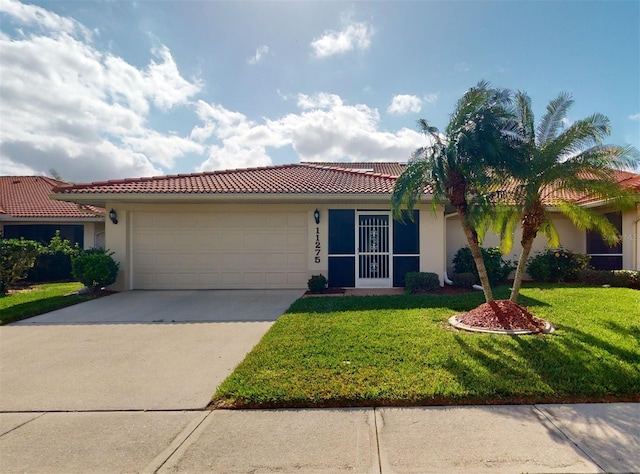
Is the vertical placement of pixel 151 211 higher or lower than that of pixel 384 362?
higher

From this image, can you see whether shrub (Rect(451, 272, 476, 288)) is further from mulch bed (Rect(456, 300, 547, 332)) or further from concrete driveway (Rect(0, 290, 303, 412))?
concrete driveway (Rect(0, 290, 303, 412))

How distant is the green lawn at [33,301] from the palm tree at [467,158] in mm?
9268

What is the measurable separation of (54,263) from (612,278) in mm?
21788

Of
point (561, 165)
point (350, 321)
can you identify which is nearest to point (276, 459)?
point (350, 321)

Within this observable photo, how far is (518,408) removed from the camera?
3.44 metres

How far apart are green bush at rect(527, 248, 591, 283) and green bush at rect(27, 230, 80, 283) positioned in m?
18.8

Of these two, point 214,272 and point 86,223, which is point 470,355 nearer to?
point 214,272

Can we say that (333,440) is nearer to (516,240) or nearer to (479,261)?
(479,261)

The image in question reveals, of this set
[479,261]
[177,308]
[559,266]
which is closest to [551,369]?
[479,261]

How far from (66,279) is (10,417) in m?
13.4

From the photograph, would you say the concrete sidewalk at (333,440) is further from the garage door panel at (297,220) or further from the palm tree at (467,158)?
the garage door panel at (297,220)

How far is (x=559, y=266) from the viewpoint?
11.5 meters

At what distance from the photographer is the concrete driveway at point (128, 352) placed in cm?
388

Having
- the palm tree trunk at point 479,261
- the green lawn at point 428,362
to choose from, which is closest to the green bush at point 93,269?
the green lawn at point 428,362
